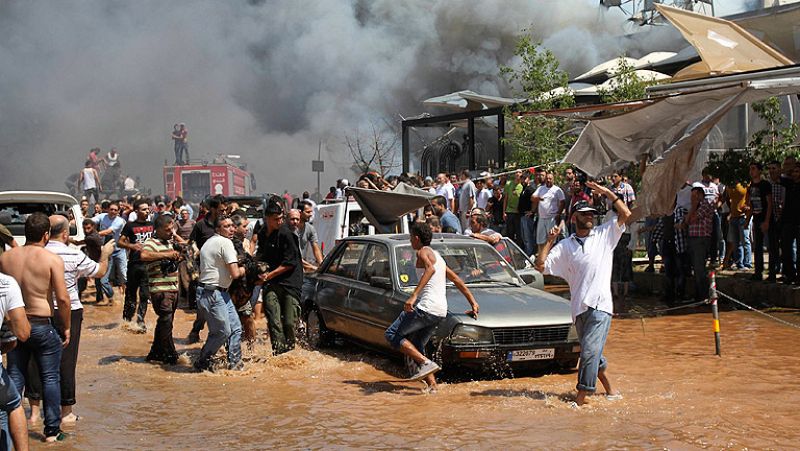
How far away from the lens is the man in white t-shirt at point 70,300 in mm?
6914

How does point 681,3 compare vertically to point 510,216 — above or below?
above

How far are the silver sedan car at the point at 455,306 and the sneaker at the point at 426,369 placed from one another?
13.3 inches

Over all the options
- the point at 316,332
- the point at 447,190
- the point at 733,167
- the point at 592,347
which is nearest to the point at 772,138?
Result: the point at 733,167

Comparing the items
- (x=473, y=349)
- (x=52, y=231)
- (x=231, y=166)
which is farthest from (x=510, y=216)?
(x=231, y=166)

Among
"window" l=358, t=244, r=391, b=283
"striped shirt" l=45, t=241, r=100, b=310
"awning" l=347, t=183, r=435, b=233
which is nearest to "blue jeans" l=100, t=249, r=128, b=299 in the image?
"awning" l=347, t=183, r=435, b=233

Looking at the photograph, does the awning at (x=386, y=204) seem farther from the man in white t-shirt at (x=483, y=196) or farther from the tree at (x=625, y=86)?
the tree at (x=625, y=86)

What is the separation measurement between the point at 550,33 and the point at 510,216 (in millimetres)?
29918

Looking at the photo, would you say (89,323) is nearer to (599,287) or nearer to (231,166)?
(599,287)

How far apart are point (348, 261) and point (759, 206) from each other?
6772mm

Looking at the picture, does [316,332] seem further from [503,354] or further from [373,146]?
[373,146]

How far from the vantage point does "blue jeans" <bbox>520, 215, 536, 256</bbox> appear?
16875mm

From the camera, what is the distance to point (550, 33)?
45.2 metres

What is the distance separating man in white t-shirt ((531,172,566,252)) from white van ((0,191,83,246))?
7985mm

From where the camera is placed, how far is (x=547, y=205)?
15.9 meters
